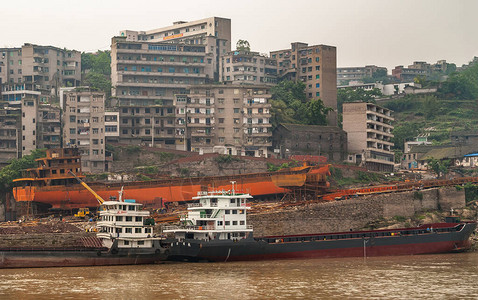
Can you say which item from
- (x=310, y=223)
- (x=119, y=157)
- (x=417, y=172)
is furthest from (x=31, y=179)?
(x=417, y=172)

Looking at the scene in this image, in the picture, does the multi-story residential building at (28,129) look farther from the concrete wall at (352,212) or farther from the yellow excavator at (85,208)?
the concrete wall at (352,212)

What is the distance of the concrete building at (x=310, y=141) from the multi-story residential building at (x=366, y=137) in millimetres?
1602

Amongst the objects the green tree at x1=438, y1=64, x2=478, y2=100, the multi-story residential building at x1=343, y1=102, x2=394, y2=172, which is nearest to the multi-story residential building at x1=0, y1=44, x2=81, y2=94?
the multi-story residential building at x1=343, y1=102, x2=394, y2=172

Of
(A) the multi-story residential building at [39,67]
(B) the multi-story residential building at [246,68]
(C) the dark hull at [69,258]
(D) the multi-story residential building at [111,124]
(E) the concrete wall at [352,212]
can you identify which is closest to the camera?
(C) the dark hull at [69,258]

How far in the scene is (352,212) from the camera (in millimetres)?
66562

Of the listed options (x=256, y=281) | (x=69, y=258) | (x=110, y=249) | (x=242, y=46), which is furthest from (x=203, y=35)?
(x=256, y=281)

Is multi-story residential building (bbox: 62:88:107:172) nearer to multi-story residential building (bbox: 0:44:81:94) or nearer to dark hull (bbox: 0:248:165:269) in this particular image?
multi-story residential building (bbox: 0:44:81:94)

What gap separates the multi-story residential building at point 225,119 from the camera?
90.7 metres

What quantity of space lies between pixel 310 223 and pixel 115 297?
3101cm

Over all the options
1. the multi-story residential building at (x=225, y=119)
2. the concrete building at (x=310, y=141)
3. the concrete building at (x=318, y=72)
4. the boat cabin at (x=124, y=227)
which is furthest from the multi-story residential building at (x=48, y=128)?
the concrete building at (x=318, y=72)

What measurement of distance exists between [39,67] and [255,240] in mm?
60832

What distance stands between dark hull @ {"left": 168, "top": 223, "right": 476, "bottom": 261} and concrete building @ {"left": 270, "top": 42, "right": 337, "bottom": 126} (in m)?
43.8

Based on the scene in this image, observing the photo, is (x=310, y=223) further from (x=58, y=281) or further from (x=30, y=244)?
(x=58, y=281)

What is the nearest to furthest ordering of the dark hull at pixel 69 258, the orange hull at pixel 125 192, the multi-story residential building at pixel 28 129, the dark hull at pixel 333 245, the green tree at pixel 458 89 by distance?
1. the dark hull at pixel 69 258
2. the dark hull at pixel 333 245
3. the orange hull at pixel 125 192
4. the multi-story residential building at pixel 28 129
5. the green tree at pixel 458 89
